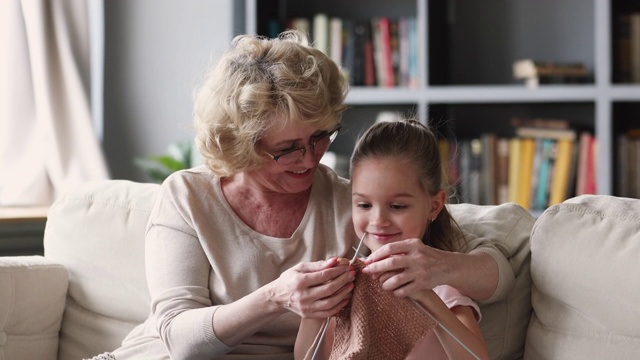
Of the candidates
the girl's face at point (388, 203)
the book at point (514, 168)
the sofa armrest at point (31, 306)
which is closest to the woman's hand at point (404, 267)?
the girl's face at point (388, 203)

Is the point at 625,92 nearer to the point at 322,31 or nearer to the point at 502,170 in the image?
the point at 502,170

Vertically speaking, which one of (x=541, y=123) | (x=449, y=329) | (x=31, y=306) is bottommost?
(x=31, y=306)

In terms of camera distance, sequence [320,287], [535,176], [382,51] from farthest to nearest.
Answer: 1. [382,51]
2. [535,176]
3. [320,287]

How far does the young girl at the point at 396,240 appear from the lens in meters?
1.62

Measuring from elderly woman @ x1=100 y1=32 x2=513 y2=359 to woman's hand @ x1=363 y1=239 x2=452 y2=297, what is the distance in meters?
0.15

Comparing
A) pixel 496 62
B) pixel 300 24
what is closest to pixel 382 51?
pixel 300 24

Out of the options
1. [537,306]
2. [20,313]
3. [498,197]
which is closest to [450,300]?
[537,306]

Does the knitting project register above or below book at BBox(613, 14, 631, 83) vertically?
below

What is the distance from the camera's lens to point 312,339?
1.74 m

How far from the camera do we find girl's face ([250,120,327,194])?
6.16 ft

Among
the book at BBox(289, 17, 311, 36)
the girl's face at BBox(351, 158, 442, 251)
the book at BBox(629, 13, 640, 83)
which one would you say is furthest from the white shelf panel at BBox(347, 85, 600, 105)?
the girl's face at BBox(351, 158, 442, 251)

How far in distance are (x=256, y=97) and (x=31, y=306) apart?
0.84 metres

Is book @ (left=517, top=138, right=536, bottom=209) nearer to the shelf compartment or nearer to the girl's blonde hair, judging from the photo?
the shelf compartment

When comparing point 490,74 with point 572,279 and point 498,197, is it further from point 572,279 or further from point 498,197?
point 572,279
